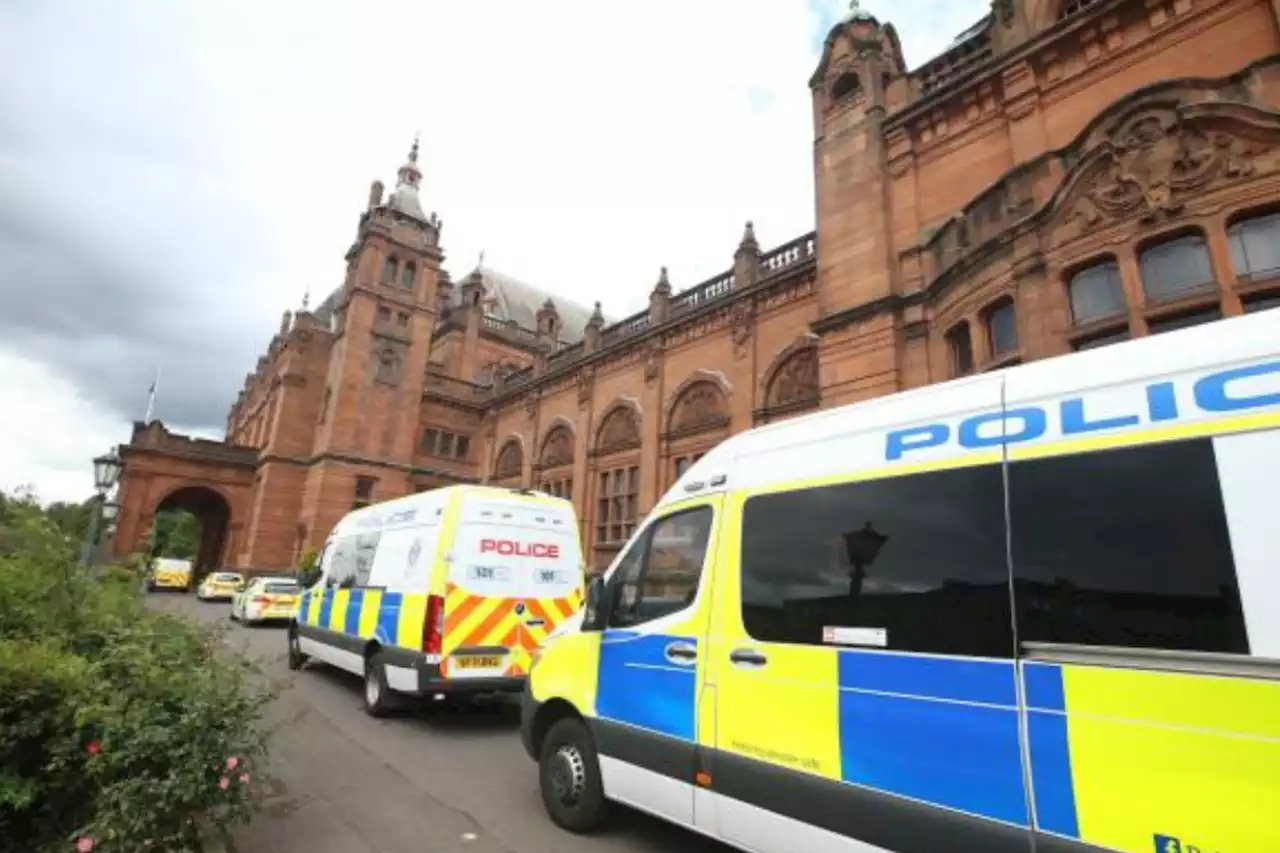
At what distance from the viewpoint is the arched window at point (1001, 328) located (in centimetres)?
1007

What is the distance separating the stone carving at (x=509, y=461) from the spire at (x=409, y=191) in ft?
54.7

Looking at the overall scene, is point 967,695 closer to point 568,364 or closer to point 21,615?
point 21,615

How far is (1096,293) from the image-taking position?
8.80 meters

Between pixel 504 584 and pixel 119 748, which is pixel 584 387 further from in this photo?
pixel 119 748

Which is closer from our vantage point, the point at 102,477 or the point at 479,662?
the point at 479,662

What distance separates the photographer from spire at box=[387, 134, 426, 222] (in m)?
38.5

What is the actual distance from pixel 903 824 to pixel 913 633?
85 centimetres

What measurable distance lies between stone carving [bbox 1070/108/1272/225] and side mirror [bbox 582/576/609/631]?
8.35 metres

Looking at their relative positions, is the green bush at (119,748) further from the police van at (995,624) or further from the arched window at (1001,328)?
the arched window at (1001,328)

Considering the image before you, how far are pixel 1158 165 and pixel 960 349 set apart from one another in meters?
3.94

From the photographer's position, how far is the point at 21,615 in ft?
15.3

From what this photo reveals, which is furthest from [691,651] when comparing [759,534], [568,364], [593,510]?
[568,364]

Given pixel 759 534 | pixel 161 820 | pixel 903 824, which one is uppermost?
pixel 759 534

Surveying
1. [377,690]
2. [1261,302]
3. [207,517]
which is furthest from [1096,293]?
[207,517]
